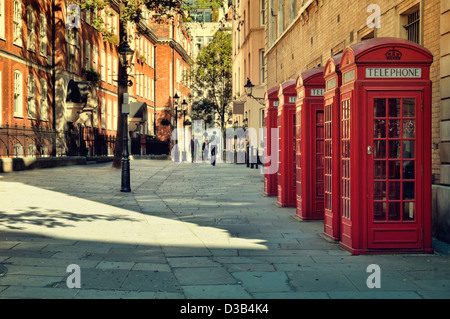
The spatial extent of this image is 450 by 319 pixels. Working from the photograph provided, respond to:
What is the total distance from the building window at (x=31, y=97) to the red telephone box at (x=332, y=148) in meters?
26.2

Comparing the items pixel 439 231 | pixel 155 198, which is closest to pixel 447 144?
pixel 439 231

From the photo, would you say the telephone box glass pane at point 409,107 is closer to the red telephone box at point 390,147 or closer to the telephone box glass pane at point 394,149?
the red telephone box at point 390,147

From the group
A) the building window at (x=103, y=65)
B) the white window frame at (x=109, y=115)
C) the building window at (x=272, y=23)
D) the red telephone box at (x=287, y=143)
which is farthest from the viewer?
the white window frame at (x=109, y=115)

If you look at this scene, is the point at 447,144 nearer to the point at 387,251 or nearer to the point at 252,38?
the point at 387,251

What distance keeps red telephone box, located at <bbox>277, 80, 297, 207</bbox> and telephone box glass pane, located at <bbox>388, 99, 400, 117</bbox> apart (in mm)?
5344

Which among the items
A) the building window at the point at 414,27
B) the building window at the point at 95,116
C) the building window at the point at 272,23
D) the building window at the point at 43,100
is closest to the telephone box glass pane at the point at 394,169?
the building window at the point at 414,27

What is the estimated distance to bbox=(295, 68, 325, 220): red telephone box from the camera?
11.1 m

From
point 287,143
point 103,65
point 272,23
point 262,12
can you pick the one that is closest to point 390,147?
point 287,143

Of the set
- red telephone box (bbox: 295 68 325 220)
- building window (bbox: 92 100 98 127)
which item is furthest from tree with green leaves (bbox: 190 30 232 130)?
red telephone box (bbox: 295 68 325 220)

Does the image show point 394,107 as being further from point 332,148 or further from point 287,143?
point 287,143

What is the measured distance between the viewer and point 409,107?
783cm

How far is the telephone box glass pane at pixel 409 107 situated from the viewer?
7.81 m
